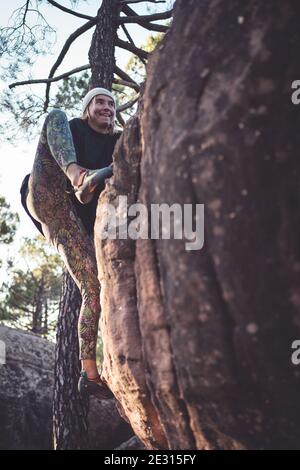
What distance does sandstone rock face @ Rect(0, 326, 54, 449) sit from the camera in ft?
20.8

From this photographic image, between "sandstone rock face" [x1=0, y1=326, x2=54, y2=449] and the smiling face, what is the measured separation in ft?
16.0

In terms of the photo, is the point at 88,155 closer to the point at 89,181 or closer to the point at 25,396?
the point at 89,181

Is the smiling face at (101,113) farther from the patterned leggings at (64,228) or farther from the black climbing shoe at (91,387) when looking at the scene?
the black climbing shoe at (91,387)

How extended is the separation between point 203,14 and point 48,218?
1.81 meters

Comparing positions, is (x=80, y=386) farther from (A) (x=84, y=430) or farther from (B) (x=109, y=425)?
(B) (x=109, y=425)

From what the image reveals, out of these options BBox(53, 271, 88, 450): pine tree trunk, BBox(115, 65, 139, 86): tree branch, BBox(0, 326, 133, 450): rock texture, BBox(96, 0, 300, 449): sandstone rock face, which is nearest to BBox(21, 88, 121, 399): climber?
BBox(96, 0, 300, 449): sandstone rock face

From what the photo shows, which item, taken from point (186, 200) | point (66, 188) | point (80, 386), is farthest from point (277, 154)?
point (80, 386)

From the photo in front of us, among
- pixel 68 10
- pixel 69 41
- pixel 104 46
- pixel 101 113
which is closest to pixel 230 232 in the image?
pixel 101 113

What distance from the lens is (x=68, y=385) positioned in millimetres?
4980

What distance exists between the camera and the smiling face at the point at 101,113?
3.45 metres

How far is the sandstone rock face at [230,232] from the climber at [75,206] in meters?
1.02

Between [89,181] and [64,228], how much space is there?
681 mm

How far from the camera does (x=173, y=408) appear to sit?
2.02m

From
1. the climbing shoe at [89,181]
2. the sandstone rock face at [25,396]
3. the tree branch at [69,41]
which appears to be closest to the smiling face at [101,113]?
the climbing shoe at [89,181]
